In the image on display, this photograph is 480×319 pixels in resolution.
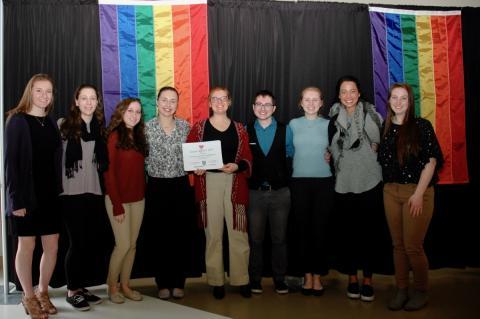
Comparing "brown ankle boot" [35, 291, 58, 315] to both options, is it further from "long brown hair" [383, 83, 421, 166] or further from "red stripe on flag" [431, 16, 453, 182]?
"red stripe on flag" [431, 16, 453, 182]

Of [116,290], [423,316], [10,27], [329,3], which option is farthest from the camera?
[329,3]

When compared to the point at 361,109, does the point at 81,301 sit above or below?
below

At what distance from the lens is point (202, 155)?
3.11 m

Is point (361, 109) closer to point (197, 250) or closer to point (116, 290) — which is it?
point (197, 250)

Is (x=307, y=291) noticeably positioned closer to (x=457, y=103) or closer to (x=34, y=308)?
(x=34, y=308)

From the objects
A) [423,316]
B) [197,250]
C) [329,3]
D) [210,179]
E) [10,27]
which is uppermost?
[329,3]

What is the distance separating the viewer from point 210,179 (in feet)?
10.6

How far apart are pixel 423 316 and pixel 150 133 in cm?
218

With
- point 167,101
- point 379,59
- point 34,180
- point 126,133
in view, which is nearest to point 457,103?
point 379,59

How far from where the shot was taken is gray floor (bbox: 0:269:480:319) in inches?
117

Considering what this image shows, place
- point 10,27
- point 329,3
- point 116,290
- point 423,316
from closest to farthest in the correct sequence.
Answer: point 423,316, point 116,290, point 10,27, point 329,3

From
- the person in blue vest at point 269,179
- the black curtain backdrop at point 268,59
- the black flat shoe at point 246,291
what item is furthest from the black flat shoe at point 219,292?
the black curtain backdrop at point 268,59

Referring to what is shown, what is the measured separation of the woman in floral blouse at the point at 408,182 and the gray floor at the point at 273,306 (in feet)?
0.68

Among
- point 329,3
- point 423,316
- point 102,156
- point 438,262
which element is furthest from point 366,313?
point 329,3
